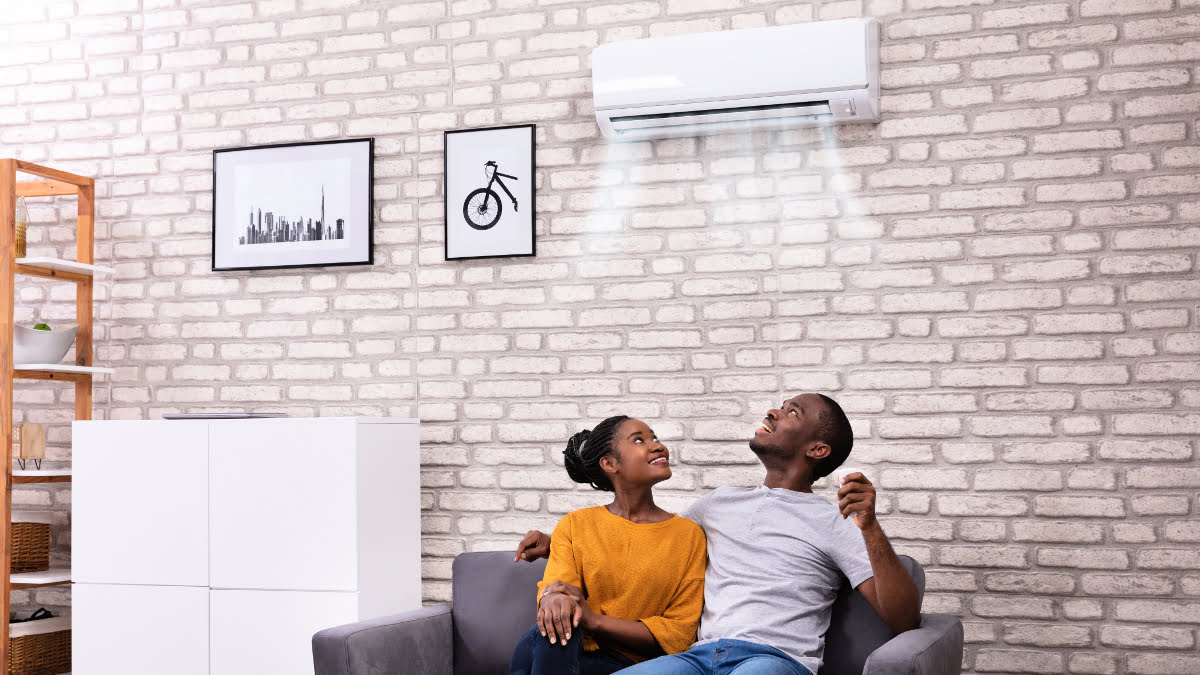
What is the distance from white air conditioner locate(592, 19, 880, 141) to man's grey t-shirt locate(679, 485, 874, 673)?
111 centimetres

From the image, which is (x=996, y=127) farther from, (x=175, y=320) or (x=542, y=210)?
(x=175, y=320)

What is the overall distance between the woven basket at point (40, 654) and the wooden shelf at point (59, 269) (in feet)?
3.79

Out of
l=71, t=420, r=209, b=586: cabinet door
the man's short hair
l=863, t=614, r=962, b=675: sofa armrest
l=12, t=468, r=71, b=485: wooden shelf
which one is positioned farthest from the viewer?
l=12, t=468, r=71, b=485: wooden shelf

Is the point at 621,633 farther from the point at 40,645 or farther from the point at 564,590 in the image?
the point at 40,645

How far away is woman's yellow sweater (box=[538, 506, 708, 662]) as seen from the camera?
2.64 meters

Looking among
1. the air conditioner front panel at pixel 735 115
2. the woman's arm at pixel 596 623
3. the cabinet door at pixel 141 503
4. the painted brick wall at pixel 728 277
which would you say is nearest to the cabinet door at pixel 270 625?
the cabinet door at pixel 141 503

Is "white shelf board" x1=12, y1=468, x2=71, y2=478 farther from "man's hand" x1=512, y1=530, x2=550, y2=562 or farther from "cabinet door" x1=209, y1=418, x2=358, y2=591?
"man's hand" x1=512, y1=530, x2=550, y2=562

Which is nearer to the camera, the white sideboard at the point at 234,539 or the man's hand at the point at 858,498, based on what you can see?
the man's hand at the point at 858,498

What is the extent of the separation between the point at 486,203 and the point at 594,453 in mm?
1029

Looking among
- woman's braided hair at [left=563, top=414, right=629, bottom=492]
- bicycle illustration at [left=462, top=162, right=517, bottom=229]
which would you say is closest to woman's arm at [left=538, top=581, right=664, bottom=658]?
woman's braided hair at [left=563, top=414, right=629, bottom=492]

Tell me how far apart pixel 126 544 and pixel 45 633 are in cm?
61

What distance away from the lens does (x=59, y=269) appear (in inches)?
143

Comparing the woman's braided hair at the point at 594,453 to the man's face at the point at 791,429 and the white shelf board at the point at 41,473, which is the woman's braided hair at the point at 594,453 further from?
the white shelf board at the point at 41,473

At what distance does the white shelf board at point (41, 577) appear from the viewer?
3.41 metres
